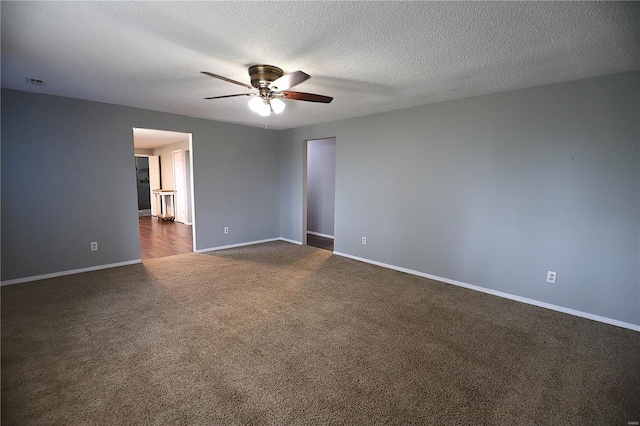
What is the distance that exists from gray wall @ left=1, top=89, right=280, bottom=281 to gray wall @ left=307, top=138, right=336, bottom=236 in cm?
229

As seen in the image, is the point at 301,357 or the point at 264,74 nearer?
the point at 301,357

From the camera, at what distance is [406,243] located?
4.13 m

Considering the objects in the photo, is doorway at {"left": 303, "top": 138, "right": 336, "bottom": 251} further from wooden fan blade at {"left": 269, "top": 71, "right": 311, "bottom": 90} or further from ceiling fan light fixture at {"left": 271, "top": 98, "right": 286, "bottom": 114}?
wooden fan blade at {"left": 269, "top": 71, "right": 311, "bottom": 90}

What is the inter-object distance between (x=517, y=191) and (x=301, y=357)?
111 inches

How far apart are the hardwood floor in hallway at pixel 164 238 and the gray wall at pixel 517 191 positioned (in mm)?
3418

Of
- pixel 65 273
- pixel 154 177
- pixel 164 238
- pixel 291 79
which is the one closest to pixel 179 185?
pixel 154 177

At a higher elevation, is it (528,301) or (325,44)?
(325,44)

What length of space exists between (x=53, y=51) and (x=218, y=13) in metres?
1.55

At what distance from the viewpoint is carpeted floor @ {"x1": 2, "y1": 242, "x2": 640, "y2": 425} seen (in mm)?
1674

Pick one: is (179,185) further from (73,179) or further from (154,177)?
(73,179)

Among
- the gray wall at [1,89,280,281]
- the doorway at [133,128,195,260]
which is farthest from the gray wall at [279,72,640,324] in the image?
the doorway at [133,128,195,260]

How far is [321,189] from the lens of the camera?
21.8 ft

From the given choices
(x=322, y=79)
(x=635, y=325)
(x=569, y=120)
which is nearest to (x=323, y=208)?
(x=322, y=79)

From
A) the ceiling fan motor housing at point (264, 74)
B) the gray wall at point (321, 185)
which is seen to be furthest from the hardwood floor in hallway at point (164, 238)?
the ceiling fan motor housing at point (264, 74)
